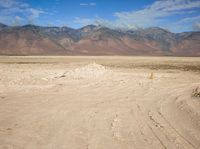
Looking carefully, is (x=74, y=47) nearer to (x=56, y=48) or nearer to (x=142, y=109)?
(x=56, y=48)

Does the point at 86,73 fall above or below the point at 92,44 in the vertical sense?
below

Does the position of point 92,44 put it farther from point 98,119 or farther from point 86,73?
point 98,119

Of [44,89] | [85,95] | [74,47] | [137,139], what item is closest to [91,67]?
[44,89]

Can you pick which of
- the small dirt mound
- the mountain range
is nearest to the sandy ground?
the small dirt mound

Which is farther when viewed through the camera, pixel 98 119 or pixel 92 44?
pixel 92 44

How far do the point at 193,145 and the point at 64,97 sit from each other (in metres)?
6.19

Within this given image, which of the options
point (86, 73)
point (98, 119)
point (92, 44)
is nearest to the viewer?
point (98, 119)

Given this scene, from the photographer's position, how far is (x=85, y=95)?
11.0m

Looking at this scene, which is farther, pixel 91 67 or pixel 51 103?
pixel 91 67

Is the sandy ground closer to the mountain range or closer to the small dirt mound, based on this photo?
the small dirt mound

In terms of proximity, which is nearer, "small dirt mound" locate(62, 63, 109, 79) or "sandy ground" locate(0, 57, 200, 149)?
"sandy ground" locate(0, 57, 200, 149)

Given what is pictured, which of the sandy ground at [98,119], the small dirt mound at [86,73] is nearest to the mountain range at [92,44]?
the small dirt mound at [86,73]

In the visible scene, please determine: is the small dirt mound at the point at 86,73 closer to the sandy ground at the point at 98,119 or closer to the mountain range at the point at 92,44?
the sandy ground at the point at 98,119

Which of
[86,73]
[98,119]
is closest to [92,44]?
[86,73]
